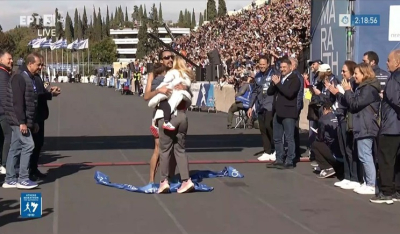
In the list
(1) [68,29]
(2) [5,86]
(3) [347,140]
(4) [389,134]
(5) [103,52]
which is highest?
(1) [68,29]

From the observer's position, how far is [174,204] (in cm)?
924

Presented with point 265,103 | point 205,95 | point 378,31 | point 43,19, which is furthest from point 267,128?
point 43,19

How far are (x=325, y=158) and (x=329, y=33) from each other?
10.2 ft

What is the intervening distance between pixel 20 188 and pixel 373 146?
4.95 m

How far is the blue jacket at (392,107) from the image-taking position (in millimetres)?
8961

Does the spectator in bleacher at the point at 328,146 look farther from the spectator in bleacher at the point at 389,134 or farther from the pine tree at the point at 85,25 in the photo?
the pine tree at the point at 85,25

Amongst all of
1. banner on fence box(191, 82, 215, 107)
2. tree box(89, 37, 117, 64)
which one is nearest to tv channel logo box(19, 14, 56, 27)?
tree box(89, 37, 117, 64)

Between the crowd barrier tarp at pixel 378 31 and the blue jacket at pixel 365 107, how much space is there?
8.86 ft

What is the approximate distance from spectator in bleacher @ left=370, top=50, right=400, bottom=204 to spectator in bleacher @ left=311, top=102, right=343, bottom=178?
1711mm

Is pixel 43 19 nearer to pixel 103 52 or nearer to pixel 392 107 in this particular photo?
pixel 103 52

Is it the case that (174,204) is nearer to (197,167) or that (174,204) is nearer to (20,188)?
(20,188)

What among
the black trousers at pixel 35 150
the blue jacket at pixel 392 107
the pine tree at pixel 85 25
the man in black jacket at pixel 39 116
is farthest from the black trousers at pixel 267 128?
the pine tree at pixel 85 25

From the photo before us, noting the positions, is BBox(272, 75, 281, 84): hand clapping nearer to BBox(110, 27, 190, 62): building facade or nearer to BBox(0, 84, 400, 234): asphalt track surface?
BBox(0, 84, 400, 234): asphalt track surface

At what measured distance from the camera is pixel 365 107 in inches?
380
